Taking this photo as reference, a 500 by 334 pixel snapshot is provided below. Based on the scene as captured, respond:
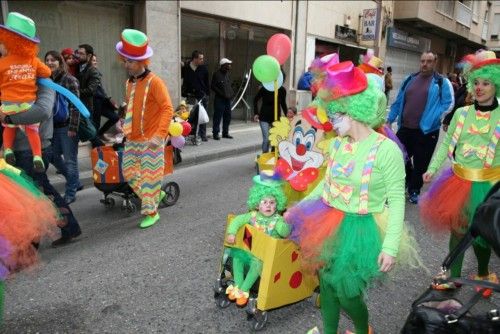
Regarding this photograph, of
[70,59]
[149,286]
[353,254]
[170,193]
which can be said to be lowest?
[149,286]

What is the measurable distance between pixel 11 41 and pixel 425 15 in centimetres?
2283

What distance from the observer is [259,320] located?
2.97m

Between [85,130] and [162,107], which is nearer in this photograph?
[162,107]

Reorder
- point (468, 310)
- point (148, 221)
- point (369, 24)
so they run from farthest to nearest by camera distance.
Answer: point (369, 24) → point (148, 221) → point (468, 310)

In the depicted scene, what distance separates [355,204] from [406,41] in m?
23.7

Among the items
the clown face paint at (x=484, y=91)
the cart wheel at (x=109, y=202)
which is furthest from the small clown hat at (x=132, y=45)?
the clown face paint at (x=484, y=91)

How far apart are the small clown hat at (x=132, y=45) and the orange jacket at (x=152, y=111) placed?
0.28m

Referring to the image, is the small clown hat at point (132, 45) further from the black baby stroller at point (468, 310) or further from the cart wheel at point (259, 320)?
the black baby stroller at point (468, 310)

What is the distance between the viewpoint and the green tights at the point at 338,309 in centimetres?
241

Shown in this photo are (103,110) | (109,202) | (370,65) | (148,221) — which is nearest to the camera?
(370,65)

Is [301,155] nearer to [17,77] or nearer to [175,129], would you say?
[175,129]

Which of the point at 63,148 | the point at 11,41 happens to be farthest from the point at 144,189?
the point at 11,41

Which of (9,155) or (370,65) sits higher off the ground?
(370,65)

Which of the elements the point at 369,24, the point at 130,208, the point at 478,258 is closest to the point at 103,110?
the point at 130,208
